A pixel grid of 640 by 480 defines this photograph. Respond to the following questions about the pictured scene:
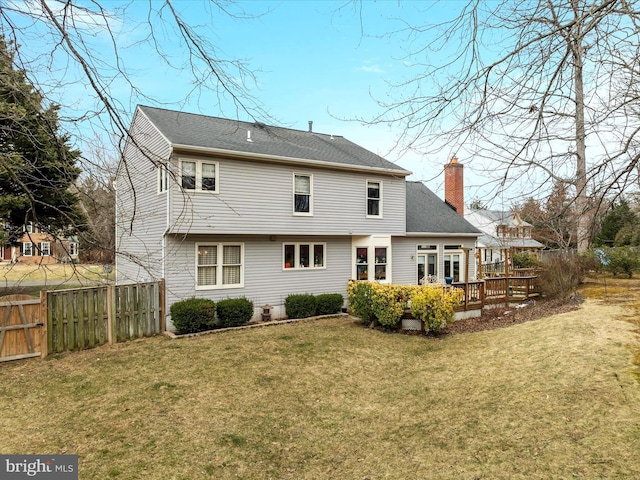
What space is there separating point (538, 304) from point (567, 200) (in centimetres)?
1092

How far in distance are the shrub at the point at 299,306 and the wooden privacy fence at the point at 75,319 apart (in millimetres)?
4327

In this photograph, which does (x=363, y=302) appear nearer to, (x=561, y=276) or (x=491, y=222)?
(x=491, y=222)

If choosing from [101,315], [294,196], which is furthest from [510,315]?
[101,315]

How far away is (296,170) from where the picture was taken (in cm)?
1366

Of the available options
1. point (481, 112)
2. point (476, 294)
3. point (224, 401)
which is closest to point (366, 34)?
point (481, 112)

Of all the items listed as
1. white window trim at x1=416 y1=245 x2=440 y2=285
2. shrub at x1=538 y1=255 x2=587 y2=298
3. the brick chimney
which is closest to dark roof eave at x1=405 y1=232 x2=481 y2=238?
white window trim at x1=416 y1=245 x2=440 y2=285

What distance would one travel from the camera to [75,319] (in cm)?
900

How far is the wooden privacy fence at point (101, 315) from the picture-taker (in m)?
8.70

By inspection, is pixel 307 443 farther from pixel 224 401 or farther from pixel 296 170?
pixel 296 170

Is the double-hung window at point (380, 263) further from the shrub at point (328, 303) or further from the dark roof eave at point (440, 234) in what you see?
the shrub at point (328, 303)

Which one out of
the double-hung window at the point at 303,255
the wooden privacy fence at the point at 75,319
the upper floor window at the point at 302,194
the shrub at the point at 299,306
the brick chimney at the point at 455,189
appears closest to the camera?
the wooden privacy fence at the point at 75,319

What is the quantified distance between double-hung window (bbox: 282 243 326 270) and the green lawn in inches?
197

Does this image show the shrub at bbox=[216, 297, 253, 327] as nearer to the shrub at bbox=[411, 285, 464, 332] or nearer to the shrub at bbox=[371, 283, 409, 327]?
the shrub at bbox=[371, 283, 409, 327]

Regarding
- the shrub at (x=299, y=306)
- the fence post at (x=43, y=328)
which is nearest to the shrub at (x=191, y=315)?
the shrub at (x=299, y=306)
